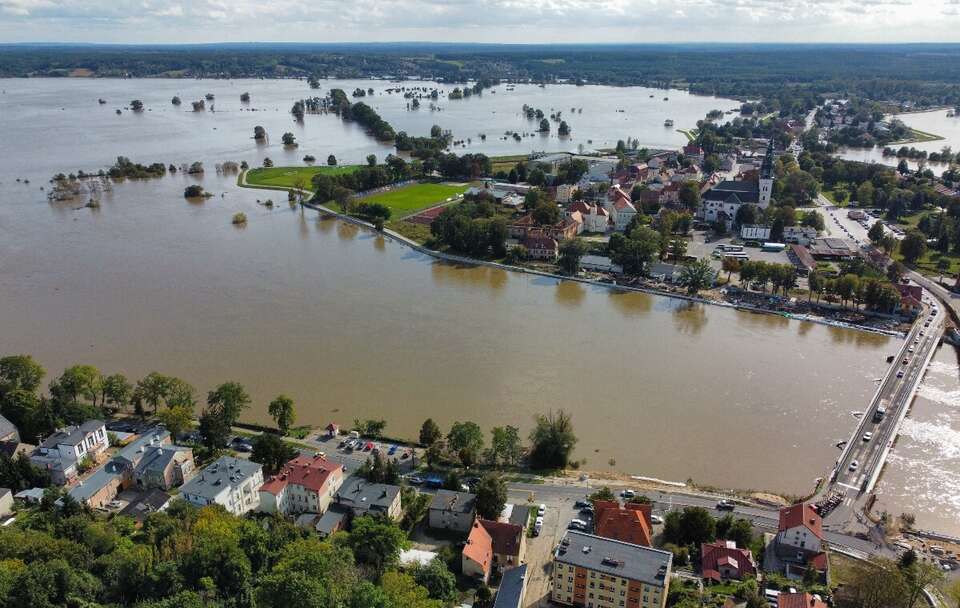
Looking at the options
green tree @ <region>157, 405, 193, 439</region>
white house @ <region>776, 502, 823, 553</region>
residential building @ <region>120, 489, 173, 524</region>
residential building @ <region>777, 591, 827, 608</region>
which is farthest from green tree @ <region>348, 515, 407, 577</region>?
white house @ <region>776, 502, 823, 553</region>

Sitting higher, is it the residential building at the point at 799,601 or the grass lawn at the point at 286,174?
the grass lawn at the point at 286,174

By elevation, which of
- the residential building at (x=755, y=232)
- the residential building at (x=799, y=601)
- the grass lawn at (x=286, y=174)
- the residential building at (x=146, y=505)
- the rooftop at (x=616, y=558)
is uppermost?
the grass lawn at (x=286, y=174)

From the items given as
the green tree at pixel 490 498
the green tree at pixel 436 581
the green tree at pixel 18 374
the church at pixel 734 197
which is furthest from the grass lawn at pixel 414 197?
the green tree at pixel 436 581

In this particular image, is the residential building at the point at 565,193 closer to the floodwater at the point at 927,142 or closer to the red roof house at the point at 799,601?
the floodwater at the point at 927,142

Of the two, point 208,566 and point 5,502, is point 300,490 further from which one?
point 5,502

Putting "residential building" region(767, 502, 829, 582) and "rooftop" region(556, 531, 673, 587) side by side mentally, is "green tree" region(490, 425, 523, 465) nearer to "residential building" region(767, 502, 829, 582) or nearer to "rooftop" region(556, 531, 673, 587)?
"rooftop" region(556, 531, 673, 587)

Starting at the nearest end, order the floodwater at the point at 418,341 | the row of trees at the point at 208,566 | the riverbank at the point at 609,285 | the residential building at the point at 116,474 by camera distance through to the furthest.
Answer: the row of trees at the point at 208,566
the residential building at the point at 116,474
the floodwater at the point at 418,341
the riverbank at the point at 609,285

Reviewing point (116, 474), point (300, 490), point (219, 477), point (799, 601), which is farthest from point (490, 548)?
point (116, 474)
